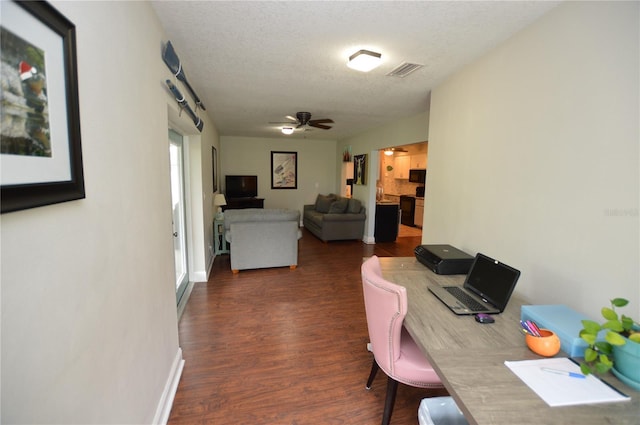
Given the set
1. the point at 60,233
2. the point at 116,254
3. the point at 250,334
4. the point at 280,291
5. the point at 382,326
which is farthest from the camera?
the point at 280,291

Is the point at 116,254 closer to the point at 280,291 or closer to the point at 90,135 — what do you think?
the point at 90,135

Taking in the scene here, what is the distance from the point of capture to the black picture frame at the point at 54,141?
25.7 inches

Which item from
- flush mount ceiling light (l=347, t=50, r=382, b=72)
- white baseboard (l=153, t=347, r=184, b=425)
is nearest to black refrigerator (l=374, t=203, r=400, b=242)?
flush mount ceiling light (l=347, t=50, r=382, b=72)

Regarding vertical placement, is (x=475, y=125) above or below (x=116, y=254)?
above

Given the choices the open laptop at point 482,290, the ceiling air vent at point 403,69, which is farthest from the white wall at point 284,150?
the open laptop at point 482,290

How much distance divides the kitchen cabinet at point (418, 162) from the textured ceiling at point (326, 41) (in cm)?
462

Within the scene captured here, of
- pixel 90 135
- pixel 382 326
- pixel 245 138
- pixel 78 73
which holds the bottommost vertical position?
pixel 382 326

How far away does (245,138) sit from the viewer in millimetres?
7398

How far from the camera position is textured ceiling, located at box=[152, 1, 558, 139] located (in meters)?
1.66

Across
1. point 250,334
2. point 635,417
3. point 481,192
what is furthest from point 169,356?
point 481,192

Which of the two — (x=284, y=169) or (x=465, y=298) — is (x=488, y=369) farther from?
(x=284, y=169)

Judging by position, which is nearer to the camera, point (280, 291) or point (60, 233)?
point (60, 233)

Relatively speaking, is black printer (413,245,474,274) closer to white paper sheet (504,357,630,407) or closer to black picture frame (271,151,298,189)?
white paper sheet (504,357,630,407)

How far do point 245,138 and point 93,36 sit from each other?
6567mm
